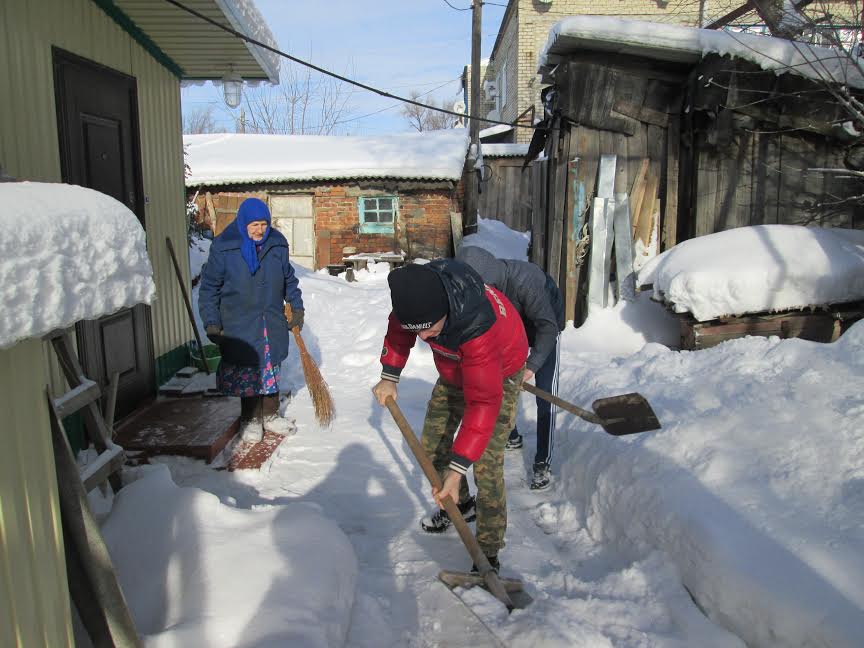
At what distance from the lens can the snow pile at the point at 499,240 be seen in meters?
16.3

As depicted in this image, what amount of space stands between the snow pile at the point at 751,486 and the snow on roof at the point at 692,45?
10.1 ft

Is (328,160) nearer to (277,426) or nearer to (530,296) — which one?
(277,426)

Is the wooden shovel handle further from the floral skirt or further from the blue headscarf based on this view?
the blue headscarf

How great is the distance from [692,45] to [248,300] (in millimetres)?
5237

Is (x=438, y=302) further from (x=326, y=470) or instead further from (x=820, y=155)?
(x=820, y=155)

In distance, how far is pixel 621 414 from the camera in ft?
12.9

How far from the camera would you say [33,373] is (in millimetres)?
1700

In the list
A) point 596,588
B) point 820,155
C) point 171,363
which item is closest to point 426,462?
point 596,588

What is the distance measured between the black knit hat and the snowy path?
1.30 m

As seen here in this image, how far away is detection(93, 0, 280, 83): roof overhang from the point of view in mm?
5137

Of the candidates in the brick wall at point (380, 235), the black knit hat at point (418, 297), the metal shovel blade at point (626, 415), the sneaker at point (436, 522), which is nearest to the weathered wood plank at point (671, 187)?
the metal shovel blade at point (626, 415)

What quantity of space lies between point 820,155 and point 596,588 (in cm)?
605

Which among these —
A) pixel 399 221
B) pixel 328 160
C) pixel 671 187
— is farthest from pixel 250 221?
pixel 328 160

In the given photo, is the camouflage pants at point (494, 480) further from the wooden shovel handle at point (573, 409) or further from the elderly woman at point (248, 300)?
the elderly woman at point (248, 300)
